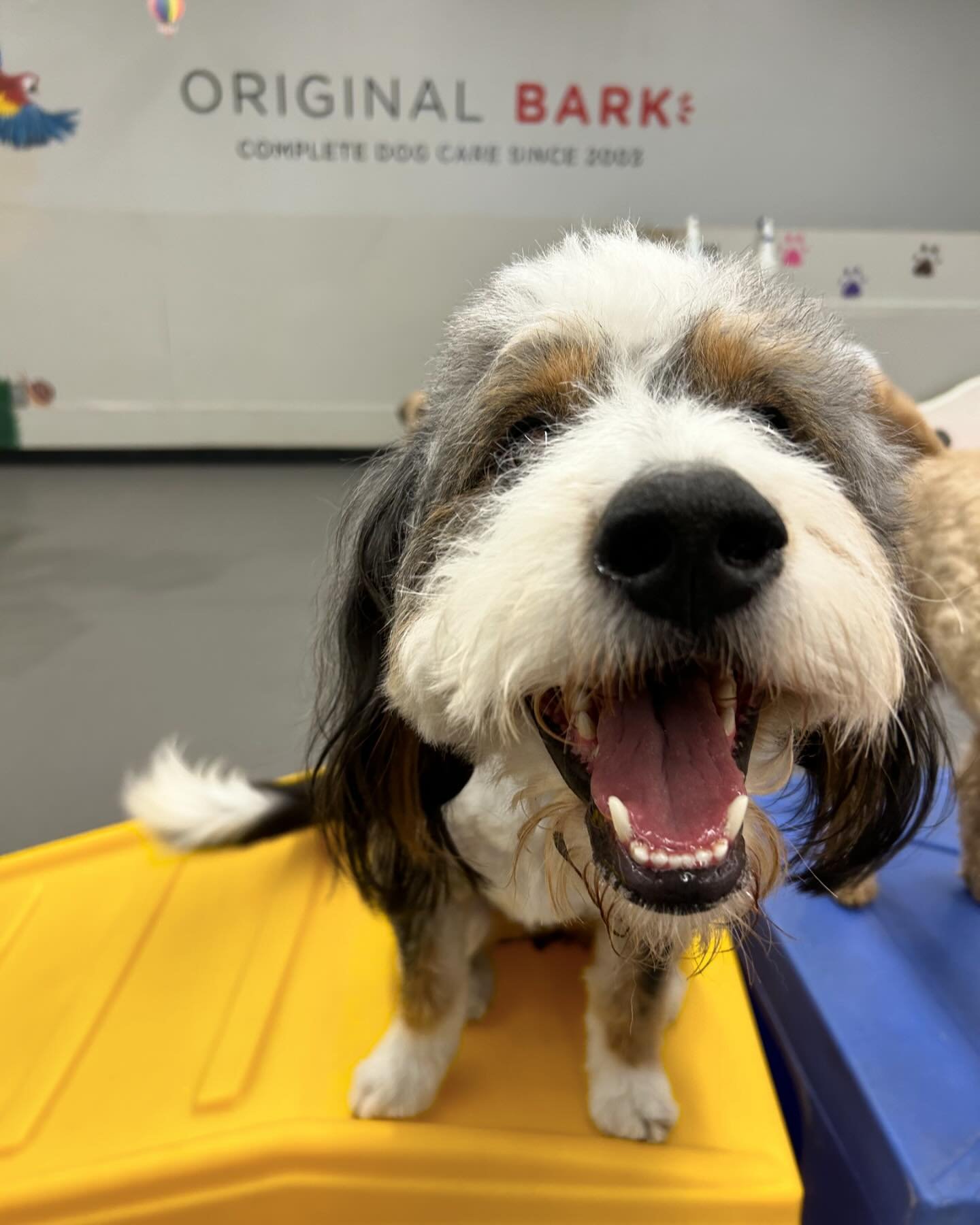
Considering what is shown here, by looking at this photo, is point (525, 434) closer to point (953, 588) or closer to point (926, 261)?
point (953, 588)

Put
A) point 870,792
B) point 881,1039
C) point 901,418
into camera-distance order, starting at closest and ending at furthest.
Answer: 1. point 870,792
2. point 881,1039
3. point 901,418

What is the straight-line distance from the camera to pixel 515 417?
0.65 meters

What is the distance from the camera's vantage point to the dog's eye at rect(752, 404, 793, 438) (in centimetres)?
64

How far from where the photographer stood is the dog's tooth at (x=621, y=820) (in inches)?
21.3

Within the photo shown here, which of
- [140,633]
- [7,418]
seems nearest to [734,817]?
[140,633]

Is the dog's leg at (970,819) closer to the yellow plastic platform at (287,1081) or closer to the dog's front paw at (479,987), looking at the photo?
the yellow plastic platform at (287,1081)

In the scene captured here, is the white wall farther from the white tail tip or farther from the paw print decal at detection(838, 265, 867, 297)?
the white tail tip

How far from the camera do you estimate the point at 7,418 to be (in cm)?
371

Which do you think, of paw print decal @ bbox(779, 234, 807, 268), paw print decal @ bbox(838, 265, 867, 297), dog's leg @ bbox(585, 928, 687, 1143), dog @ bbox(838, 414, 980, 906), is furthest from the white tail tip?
paw print decal @ bbox(838, 265, 867, 297)

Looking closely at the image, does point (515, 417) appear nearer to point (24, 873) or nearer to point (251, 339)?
point (24, 873)

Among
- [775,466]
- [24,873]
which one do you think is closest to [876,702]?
[775,466]

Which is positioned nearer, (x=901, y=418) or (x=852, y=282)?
(x=901, y=418)

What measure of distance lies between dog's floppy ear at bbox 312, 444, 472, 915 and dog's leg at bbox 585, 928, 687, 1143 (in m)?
0.21

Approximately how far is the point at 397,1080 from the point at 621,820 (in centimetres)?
45
